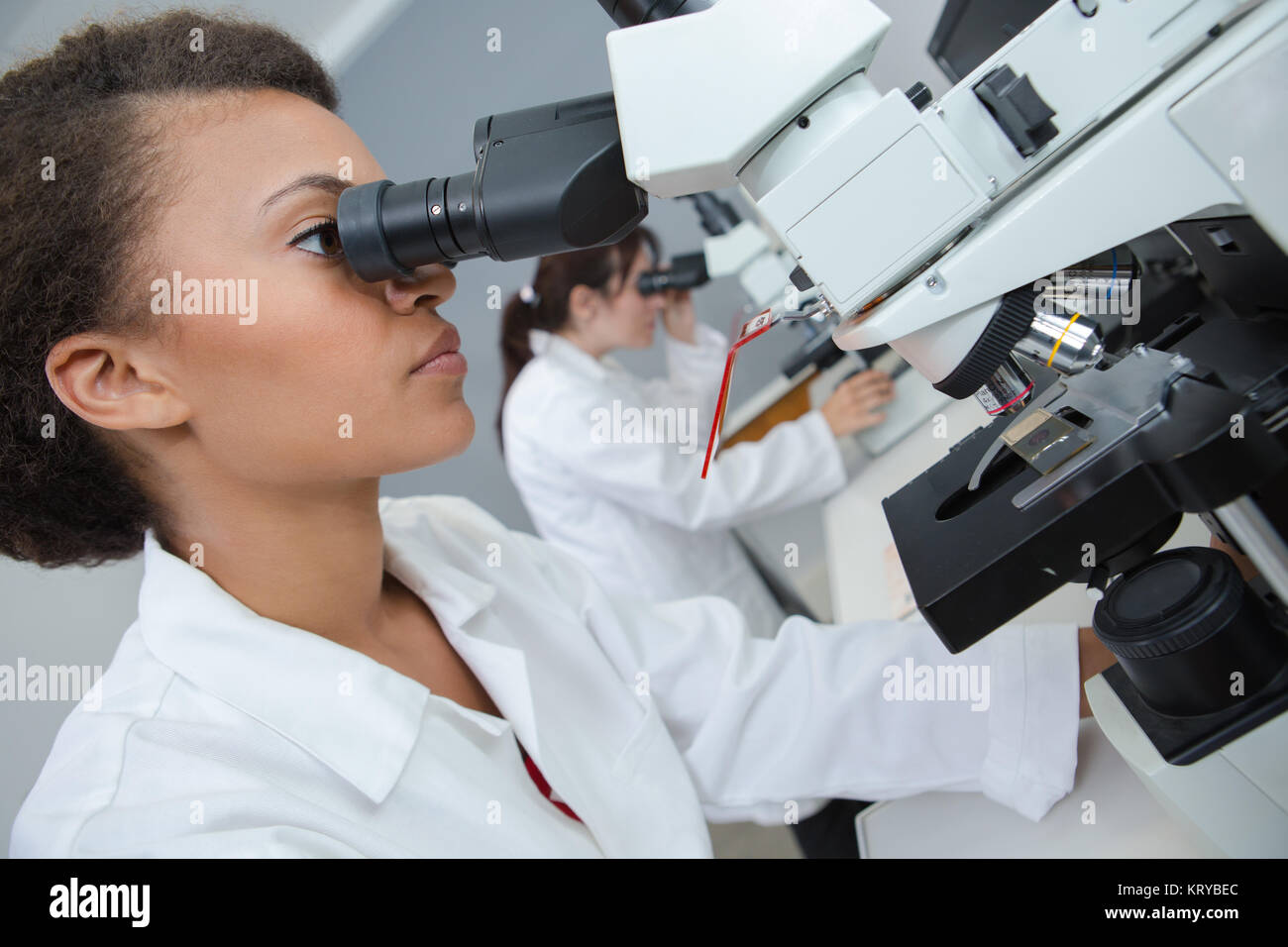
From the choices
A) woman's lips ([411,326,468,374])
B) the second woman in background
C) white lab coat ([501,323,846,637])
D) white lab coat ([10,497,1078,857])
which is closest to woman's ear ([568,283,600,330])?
the second woman in background

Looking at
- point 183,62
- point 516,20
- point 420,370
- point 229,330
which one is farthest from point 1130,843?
point 516,20

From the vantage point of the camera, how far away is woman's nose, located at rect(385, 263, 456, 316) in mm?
705

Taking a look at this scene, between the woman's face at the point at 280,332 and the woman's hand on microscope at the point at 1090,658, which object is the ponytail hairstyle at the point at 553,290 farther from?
the woman's hand on microscope at the point at 1090,658

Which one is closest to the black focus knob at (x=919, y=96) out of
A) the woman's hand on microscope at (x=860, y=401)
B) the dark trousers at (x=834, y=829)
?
the dark trousers at (x=834, y=829)

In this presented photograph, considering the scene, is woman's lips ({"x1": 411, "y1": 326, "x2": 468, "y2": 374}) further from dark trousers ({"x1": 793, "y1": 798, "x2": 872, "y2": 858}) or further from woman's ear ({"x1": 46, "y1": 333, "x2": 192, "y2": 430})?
dark trousers ({"x1": 793, "y1": 798, "x2": 872, "y2": 858})

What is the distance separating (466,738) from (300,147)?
539 mm

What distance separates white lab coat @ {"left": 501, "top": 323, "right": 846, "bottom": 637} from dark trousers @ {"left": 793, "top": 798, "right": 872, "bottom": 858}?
2.25 ft

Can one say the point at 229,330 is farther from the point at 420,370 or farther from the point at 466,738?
the point at 466,738

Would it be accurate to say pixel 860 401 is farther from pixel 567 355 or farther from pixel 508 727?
pixel 508 727

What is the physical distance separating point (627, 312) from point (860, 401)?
2.11 ft

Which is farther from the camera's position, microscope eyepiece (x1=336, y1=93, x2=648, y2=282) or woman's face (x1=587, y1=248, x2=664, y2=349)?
woman's face (x1=587, y1=248, x2=664, y2=349)

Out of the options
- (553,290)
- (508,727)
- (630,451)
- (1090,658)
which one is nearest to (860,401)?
(630,451)

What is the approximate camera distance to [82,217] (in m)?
0.69

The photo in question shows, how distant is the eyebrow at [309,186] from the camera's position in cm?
67
